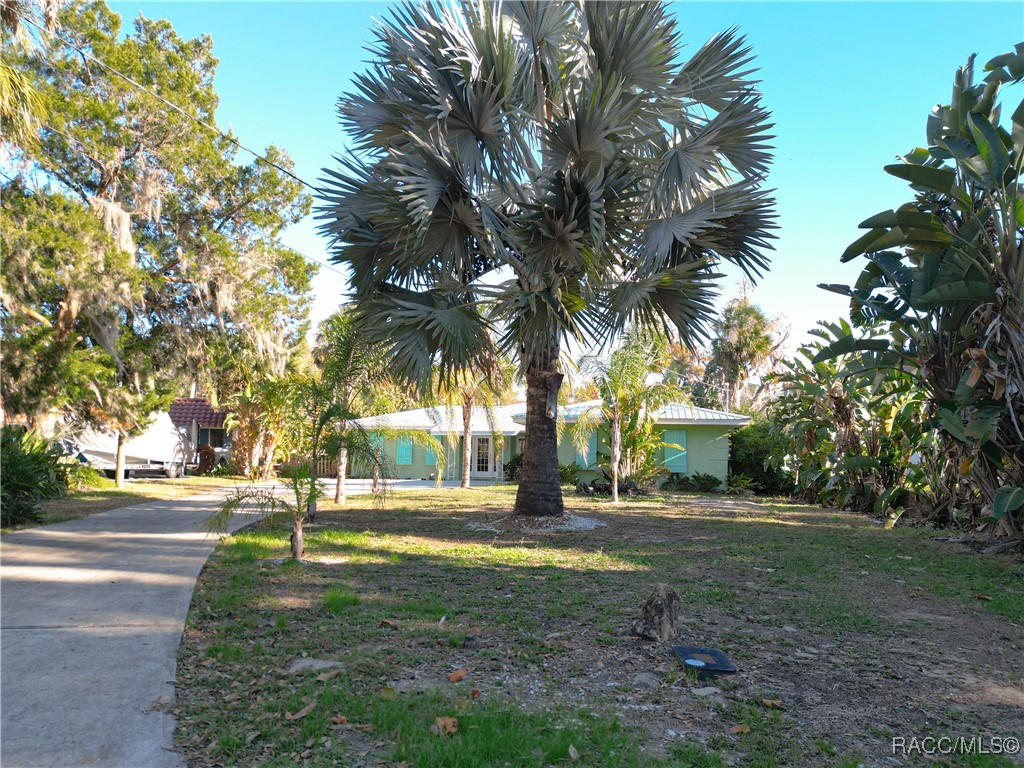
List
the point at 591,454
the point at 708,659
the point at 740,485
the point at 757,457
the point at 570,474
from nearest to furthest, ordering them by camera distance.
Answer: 1. the point at 708,659
2. the point at 740,485
3. the point at 757,457
4. the point at 570,474
5. the point at 591,454

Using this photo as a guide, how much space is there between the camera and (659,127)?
37.2ft

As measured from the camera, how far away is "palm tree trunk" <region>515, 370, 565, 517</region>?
11922mm

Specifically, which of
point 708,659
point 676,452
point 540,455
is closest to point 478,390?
point 540,455

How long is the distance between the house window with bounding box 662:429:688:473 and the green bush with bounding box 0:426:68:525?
58.5 feet

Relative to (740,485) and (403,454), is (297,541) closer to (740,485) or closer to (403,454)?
(740,485)

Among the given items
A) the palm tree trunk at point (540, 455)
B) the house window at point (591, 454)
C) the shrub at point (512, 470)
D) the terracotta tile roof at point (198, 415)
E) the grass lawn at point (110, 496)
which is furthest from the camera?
the terracotta tile roof at point (198, 415)

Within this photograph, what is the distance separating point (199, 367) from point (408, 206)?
13314mm

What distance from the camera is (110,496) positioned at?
16031mm

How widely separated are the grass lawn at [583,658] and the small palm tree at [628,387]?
756cm

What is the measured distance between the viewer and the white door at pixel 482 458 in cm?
2841

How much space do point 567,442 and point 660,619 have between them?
20.3 metres

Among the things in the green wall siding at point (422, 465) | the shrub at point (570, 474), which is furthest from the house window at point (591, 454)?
the green wall siding at point (422, 465)

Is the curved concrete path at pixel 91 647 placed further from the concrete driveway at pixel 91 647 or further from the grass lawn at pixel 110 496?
the grass lawn at pixel 110 496

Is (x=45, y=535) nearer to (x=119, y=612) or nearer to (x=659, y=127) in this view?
(x=119, y=612)
